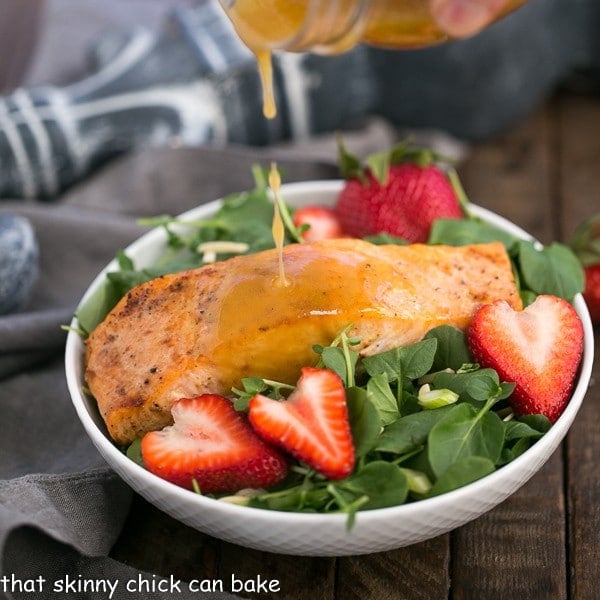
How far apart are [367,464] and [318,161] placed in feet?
3.53

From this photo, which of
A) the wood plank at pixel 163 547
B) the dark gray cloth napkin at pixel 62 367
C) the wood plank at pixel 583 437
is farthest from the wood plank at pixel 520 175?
the wood plank at pixel 163 547

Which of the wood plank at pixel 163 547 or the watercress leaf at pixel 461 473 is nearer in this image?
the watercress leaf at pixel 461 473

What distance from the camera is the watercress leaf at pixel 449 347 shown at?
143 cm

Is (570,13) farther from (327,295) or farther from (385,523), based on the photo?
(385,523)

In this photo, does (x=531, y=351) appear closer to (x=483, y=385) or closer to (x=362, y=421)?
(x=483, y=385)

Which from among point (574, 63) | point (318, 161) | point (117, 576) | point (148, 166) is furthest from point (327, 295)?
point (574, 63)

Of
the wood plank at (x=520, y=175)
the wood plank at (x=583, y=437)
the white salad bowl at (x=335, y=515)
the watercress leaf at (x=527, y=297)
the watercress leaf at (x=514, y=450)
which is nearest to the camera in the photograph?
the white salad bowl at (x=335, y=515)

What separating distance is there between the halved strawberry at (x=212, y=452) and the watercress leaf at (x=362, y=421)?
0.10 meters

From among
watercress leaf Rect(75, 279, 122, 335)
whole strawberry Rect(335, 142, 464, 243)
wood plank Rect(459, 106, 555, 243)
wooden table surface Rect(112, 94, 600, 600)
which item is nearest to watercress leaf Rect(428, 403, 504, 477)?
wooden table surface Rect(112, 94, 600, 600)

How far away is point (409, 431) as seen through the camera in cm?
132

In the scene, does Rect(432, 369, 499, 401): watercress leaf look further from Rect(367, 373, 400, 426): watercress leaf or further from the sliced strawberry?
the sliced strawberry

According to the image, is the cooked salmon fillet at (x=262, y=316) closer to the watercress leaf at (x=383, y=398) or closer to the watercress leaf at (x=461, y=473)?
the watercress leaf at (x=383, y=398)

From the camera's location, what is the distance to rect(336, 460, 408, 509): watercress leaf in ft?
4.08

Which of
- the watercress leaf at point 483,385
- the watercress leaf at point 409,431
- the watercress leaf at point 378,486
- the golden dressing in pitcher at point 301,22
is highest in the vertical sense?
the golden dressing in pitcher at point 301,22
